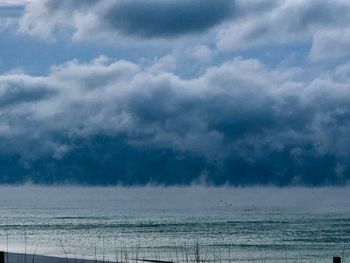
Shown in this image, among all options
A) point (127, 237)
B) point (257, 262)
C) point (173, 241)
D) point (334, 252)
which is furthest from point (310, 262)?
point (127, 237)

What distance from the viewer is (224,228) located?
265 feet

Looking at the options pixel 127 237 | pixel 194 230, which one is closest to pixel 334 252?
pixel 127 237

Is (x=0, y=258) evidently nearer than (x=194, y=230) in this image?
Yes

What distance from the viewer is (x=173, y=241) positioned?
6275 centimetres

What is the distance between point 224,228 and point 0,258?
196 ft

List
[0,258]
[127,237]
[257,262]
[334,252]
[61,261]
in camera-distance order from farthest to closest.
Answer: [127,237] < [334,252] < [257,262] < [61,261] < [0,258]

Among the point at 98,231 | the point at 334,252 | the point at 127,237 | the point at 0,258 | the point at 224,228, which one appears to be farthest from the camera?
the point at 224,228

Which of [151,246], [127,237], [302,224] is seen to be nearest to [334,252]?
[151,246]

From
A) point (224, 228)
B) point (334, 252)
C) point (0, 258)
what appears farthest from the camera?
point (224, 228)

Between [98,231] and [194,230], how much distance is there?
8931 mm

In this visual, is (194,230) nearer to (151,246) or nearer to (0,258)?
(151,246)

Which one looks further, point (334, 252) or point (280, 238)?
point (280, 238)

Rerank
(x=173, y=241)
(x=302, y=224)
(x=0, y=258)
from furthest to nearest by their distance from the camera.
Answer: (x=302, y=224), (x=173, y=241), (x=0, y=258)

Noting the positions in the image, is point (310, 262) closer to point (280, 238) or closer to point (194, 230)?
point (280, 238)
